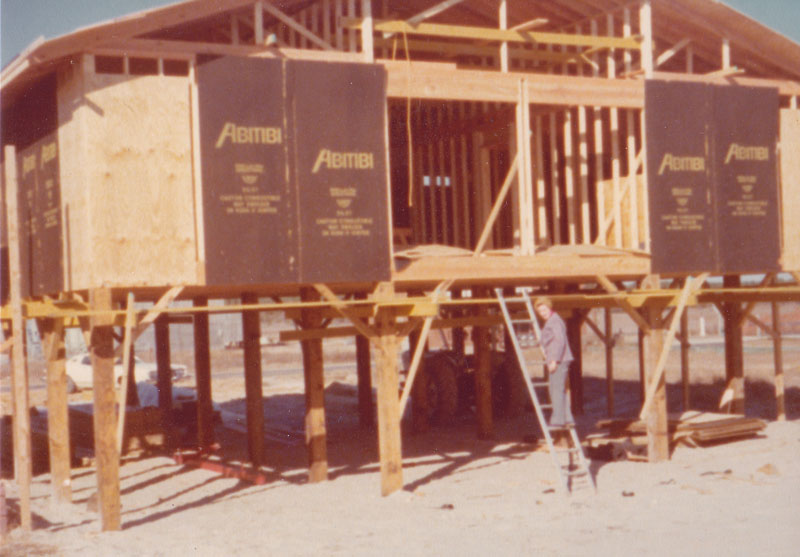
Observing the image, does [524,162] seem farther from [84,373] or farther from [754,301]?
[84,373]

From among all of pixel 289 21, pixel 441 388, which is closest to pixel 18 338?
pixel 289 21

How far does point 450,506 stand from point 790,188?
31.2ft

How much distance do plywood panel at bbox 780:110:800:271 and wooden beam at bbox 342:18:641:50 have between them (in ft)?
12.1

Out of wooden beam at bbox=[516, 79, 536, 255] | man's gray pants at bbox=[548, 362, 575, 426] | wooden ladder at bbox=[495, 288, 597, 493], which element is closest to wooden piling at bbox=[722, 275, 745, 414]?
wooden ladder at bbox=[495, 288, 597, 493]

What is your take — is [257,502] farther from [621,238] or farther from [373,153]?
[621,238]

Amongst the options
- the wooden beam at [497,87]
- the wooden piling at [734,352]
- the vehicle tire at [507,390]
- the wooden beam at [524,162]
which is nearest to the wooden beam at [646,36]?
the wooden beam at [497,87]

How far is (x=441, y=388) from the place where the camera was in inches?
981

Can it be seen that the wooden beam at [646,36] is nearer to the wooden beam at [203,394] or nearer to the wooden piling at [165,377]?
the wooden beam at [203,394]

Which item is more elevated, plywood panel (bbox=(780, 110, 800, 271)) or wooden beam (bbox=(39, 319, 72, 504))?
plywood panel (bbox=(780, 110, 800, 271))

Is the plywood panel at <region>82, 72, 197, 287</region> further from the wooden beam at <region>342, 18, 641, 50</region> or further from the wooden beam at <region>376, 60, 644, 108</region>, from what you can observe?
the wooden beam at <region>376, 60, 644, 108</region>

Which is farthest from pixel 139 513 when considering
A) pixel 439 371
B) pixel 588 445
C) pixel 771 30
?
pixel 771 30

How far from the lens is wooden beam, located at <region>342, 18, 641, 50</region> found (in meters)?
15.6

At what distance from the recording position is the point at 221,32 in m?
16.9

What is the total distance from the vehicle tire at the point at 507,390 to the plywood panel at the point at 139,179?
13775 mm
